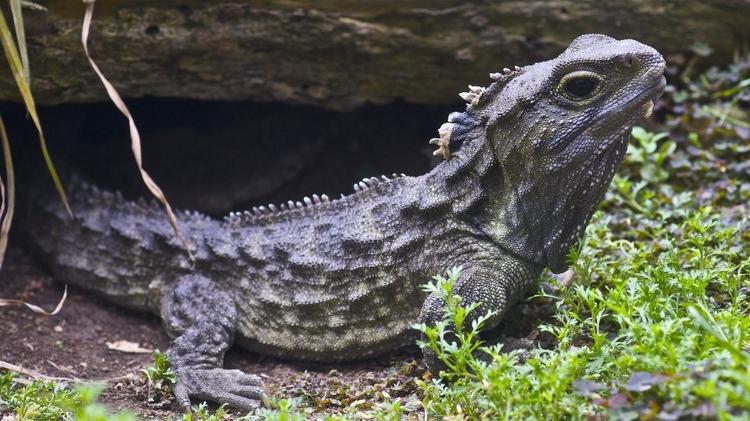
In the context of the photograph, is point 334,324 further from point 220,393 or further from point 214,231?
point 214,231

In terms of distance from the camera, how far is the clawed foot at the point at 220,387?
5.01 meters

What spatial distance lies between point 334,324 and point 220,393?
0.85m

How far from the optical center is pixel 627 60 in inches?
179

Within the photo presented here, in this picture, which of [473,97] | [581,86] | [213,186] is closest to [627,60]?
[581,86]

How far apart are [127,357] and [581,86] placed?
11.7 feet

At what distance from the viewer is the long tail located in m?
6.01

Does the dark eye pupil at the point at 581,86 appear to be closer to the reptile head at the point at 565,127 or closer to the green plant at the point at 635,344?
the reptile head at the point at 565,127

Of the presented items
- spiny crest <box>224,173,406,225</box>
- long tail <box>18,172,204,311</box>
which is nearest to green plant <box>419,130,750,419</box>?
spiny crest <box>224,173,406,225</box>

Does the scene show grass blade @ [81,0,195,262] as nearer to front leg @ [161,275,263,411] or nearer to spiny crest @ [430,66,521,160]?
front leg @ [161,275,263,411]

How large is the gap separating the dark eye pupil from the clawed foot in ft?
8.45

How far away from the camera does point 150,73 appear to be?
6.18 m

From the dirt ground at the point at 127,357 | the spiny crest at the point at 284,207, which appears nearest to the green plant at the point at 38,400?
the dirt ground at the point at 127,357

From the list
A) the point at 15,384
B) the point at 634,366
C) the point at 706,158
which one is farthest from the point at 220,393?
the point at 706,158

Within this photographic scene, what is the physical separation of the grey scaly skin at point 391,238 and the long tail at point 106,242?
1 centimetres
